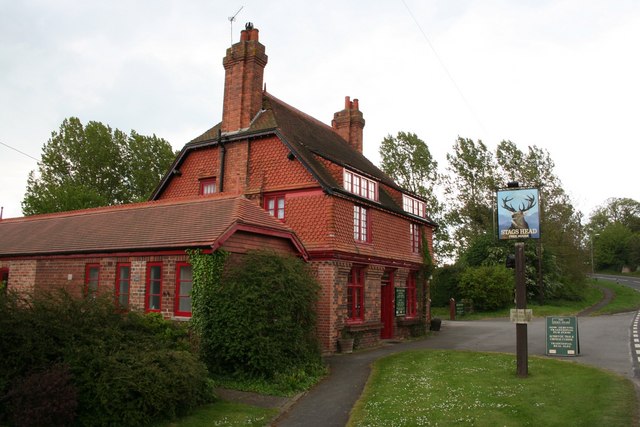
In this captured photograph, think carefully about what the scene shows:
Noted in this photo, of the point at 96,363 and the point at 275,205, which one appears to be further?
the point at 275,205

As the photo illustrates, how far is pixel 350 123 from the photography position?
97.7 feet

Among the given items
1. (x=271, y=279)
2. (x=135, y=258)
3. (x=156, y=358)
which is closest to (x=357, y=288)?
(x=271, y=279)

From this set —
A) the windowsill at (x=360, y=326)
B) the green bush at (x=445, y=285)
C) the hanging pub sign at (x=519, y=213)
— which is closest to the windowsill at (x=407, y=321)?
the windowsill at (x=360, y=326)

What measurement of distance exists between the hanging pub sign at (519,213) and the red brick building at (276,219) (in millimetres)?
6623

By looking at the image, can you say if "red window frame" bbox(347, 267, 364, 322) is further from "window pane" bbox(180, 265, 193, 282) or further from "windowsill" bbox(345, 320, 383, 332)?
"window pane" bbox(180, 265, 193, 282)

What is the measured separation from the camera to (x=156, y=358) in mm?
10133

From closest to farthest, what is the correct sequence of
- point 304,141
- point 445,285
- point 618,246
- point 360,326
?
1. point 360,326
2. point 304,141
3. point 445,285
4. point 618,246

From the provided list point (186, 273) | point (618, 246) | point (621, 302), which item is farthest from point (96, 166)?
point (618, 246)

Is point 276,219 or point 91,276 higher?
point 276,219

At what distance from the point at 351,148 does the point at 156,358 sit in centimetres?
2025

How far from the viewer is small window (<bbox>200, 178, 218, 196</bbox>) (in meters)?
22.8

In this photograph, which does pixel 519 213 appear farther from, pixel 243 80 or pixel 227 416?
pixel 243 80

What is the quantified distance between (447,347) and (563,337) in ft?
15.2

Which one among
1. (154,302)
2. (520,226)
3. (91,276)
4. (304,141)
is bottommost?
(154,302)
